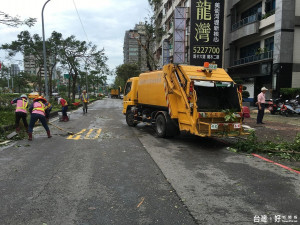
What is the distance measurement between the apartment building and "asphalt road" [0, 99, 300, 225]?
14436 mm

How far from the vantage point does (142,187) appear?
4281mm

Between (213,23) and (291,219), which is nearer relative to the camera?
(291,219)

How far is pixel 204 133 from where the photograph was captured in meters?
7.31

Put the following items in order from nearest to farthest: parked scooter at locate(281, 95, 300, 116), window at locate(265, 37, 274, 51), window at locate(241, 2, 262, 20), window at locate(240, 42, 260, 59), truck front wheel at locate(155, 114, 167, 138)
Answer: truck front wheel at locate(155, 114, 167, 138) → parked scooter at locate(281, 95, 300, 116) → window at locate(265, 37, 274, 51) → window at locate(241, 2, 262, 20) → window at locate(240, 42, 260, 59)

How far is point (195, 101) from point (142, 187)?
12.5ft

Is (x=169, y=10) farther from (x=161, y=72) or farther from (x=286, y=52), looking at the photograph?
(x=161, y=72)

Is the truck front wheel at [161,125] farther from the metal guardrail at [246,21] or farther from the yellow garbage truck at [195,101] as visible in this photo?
the metal guardrail at [246,21]

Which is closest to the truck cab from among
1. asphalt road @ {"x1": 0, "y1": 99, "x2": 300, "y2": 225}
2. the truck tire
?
the truck tire

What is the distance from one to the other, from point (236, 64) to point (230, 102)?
1842 centimetres

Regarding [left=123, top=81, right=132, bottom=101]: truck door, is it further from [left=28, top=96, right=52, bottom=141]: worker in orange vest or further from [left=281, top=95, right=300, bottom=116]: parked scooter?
[left=281, top=95, right=300, bottom=116]: parked scooter

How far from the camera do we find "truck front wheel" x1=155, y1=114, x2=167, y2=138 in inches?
351

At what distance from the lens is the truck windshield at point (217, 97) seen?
8211 millimetres

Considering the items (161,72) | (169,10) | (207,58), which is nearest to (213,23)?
(207,58)

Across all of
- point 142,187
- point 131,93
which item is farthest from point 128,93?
point 142,187
